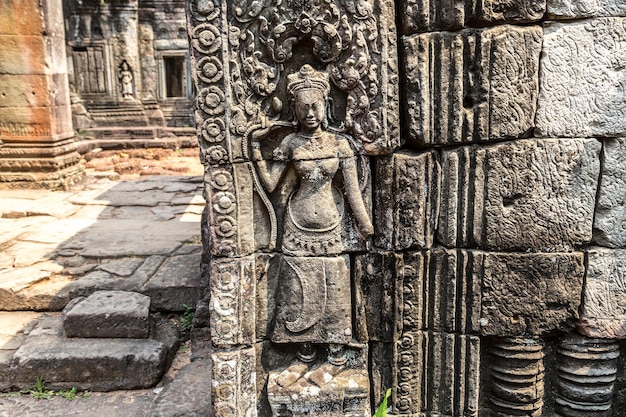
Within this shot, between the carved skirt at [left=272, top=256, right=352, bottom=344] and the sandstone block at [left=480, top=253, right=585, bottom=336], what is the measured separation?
73 cm

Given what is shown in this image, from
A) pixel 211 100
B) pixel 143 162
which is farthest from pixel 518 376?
pixel 143 162

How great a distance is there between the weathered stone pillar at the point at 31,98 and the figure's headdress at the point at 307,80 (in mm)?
8004

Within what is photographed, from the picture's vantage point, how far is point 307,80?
9.05 ft

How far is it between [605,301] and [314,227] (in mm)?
1563

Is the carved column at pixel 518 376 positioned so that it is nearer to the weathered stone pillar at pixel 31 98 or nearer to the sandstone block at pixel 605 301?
the sandstone block at pixel 605 301

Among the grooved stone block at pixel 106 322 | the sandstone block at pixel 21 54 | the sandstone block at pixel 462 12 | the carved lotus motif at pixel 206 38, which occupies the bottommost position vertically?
the grooved stone block at pixel 106 322

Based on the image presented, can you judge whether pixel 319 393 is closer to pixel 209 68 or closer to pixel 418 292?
pixel 418 292

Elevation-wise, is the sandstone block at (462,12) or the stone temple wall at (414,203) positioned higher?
the sandstone block at (462,12)

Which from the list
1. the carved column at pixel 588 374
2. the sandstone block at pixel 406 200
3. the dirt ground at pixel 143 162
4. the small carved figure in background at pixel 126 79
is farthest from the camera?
the small carved figure in background at pixel 126 79

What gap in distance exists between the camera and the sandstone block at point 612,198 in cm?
287

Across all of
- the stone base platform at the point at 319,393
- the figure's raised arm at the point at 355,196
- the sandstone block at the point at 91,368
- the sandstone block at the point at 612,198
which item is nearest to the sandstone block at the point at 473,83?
the figure's raised arm at the point at 355,196

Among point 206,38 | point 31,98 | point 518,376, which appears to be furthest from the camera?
point 31,98

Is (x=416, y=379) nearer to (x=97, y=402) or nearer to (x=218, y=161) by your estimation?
(x=218, y=161)

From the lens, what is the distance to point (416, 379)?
3062mm
